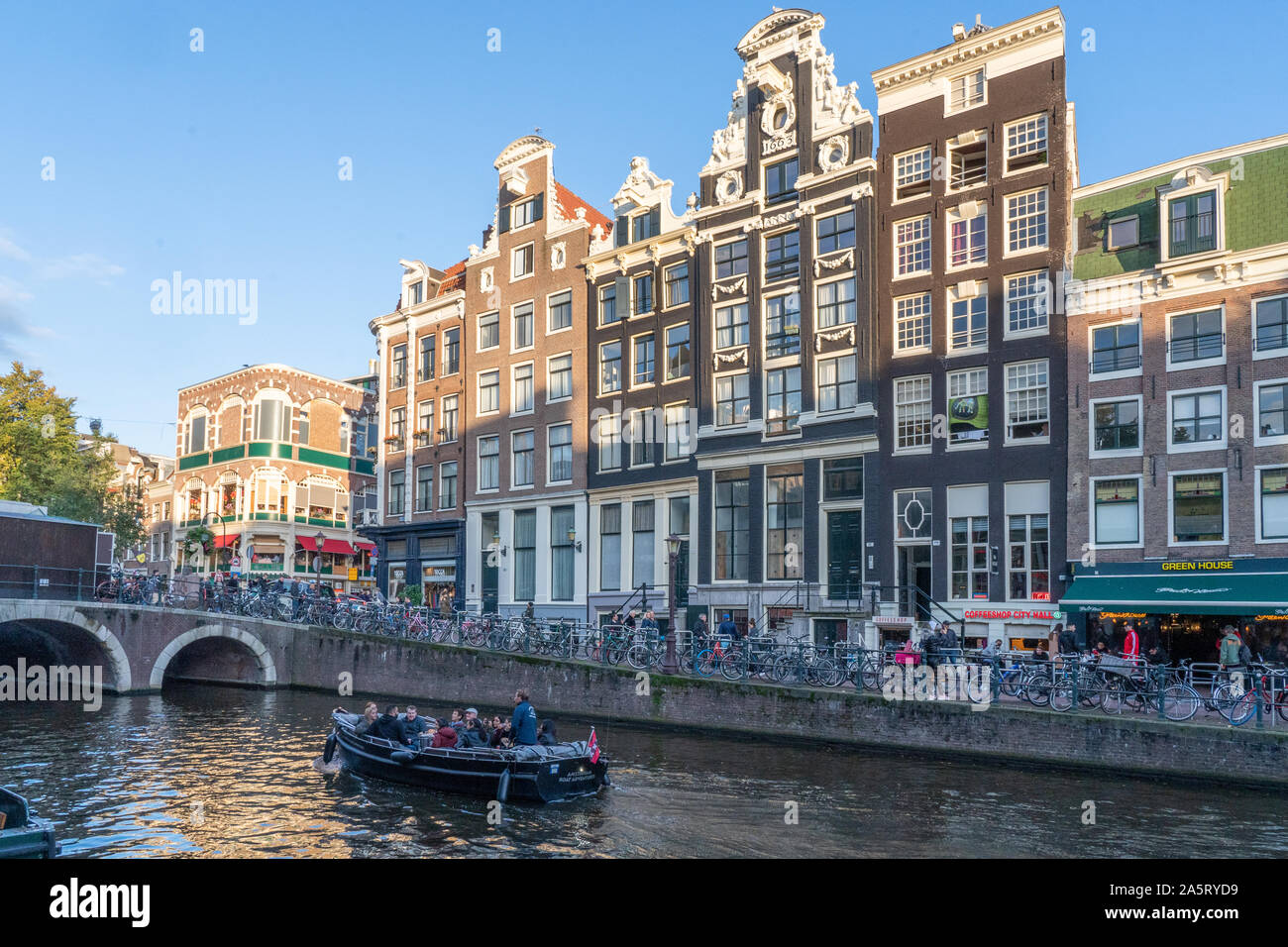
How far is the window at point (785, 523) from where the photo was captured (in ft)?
118

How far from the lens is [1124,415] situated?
30.3m

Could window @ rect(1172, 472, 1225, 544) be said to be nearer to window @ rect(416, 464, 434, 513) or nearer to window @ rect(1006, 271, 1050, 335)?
window @ rect(1006, 271, 1050, 335)

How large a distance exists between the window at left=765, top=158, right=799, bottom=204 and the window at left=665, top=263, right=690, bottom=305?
4.66m

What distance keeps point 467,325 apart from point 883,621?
26.5 meters

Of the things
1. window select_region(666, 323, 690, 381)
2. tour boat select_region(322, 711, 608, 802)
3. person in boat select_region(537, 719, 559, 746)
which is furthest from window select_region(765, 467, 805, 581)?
tour boat select_region(322, 711, 608, 802)

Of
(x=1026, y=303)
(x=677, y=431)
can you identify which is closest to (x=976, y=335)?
(x=1026, y=303)

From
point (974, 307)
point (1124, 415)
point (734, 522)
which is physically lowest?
point (734, 522)

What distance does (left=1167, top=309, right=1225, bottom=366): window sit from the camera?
2916cm

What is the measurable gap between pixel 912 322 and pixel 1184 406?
29.3 feet

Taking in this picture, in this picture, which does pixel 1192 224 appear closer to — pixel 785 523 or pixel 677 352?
pixel 785 523

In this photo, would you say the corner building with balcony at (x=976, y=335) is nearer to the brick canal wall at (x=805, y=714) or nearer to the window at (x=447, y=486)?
the brick canal wall at (x=805, y=714)

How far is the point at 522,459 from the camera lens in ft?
153
